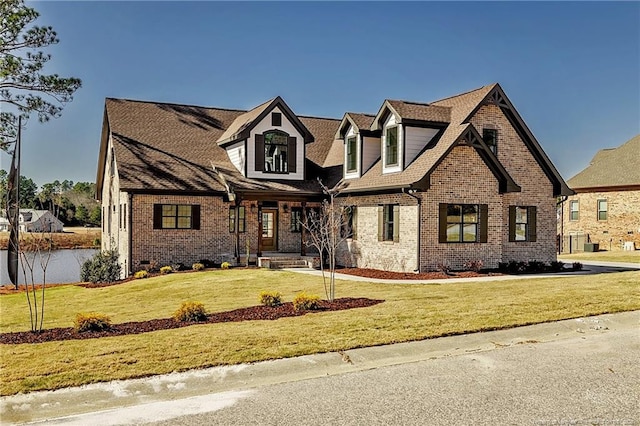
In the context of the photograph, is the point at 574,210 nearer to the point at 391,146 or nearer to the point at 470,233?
the point at 470,233

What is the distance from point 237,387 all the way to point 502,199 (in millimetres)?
16995

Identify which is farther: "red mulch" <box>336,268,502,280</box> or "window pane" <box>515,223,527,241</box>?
"window pane" <box>515,223,527,241</box>

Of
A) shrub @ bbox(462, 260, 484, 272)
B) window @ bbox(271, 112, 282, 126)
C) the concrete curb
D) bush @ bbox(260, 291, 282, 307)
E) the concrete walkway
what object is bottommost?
the concrete curb

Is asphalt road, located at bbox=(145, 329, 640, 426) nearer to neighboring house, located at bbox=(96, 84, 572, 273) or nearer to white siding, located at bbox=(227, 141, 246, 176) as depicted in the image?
neighboring house, located at bbox=(96, 84, 572, 273)

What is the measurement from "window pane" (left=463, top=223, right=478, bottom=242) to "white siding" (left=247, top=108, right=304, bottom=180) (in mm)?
9144

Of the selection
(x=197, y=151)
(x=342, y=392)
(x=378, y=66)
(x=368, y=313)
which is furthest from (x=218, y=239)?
(x=342, y=392)

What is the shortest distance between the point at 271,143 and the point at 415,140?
765 cm

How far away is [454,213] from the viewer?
20.4 meters

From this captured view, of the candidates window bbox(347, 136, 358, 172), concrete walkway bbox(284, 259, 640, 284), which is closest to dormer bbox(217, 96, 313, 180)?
window bbox(347, 136, 358, 172)

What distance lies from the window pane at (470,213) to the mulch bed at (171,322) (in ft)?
27.5

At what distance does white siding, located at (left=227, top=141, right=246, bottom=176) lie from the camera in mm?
25875

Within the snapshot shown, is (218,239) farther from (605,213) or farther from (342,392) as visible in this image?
(605,213)

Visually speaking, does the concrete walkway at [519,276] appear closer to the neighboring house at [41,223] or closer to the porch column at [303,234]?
the porch column at [303,234]

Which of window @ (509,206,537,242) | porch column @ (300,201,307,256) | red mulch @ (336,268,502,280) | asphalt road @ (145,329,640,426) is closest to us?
asphalt road @ (145,329,640,426)
